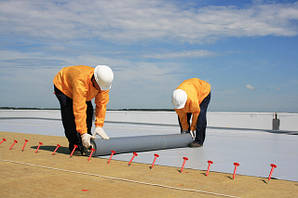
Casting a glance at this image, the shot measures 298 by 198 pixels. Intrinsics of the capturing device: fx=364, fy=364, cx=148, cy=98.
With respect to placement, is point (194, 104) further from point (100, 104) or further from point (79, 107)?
point (79, 107)

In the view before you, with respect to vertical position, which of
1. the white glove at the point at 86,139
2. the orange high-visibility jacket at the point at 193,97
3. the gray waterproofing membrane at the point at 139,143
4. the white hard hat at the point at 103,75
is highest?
the white hard hat at the point at 103,75

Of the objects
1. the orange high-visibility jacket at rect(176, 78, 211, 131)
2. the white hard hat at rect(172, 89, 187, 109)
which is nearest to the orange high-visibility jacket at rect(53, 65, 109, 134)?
the white hard hat at rect(172, 89, 187, 109)

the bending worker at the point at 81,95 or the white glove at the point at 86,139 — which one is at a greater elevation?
the bending worker at the point at 81,95

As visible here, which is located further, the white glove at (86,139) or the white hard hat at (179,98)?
the white hard hat at (179,98)

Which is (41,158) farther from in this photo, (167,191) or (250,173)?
(250,173)

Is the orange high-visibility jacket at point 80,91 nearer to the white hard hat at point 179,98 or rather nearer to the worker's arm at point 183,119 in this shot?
the white hard hat at point 179,98

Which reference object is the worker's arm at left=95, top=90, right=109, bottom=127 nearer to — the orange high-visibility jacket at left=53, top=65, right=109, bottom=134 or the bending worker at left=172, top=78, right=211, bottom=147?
the orange high-visibility jacket at left=53, top=65, right=109, bottom=134

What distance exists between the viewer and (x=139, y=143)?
6.38m

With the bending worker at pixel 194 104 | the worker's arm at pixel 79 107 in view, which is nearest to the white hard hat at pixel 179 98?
the bending worker at pixel 194 104

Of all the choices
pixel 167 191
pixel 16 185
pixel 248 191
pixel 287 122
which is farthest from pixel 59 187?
pixel 287 122

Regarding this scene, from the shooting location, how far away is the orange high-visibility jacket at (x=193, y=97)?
7.05 meters

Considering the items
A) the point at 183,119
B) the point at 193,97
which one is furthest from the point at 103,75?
the point at 183,119

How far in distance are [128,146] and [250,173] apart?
7.36ft

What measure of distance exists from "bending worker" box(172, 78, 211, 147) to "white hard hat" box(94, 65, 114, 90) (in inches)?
69.3
